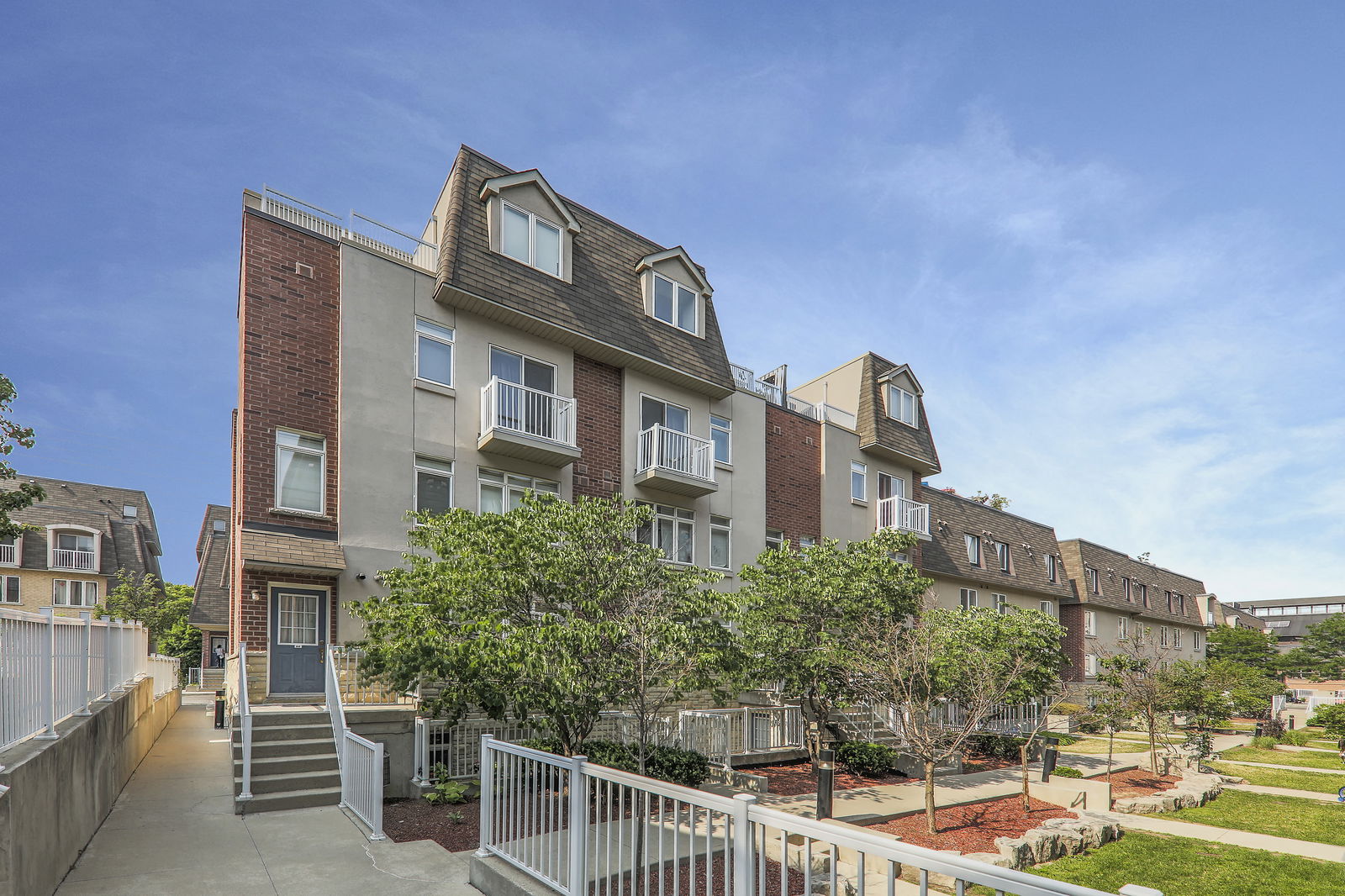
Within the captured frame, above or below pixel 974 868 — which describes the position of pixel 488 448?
above

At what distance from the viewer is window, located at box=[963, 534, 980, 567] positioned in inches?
1187

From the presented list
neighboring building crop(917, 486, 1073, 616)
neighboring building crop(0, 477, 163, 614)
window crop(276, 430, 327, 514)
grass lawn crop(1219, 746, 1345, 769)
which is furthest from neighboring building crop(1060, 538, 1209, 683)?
neighboring building crop(0, 477, 163, 614)

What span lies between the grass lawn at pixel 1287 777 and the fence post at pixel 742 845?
58.3ft

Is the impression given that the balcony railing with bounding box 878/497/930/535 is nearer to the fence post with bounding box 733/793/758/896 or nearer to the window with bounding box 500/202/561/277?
the window with bounding box 500/202/561/277

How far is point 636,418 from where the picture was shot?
18.7m

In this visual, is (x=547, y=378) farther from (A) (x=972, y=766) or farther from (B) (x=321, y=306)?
(A) (x=972, y=766)

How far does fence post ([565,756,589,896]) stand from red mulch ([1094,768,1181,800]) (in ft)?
41.8

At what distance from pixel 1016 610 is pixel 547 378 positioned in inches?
511

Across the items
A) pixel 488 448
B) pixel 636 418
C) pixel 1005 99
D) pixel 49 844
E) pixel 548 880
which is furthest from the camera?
pixel 636 418

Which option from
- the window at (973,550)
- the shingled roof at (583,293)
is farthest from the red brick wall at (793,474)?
the window at (973,550)

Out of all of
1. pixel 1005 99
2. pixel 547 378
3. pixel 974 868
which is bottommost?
pixel 974 868

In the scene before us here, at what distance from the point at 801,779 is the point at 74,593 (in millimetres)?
43287

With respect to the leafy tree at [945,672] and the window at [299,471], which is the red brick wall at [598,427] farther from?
the leafy tree at [945,672]

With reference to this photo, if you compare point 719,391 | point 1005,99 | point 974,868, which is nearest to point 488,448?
point 719,391
